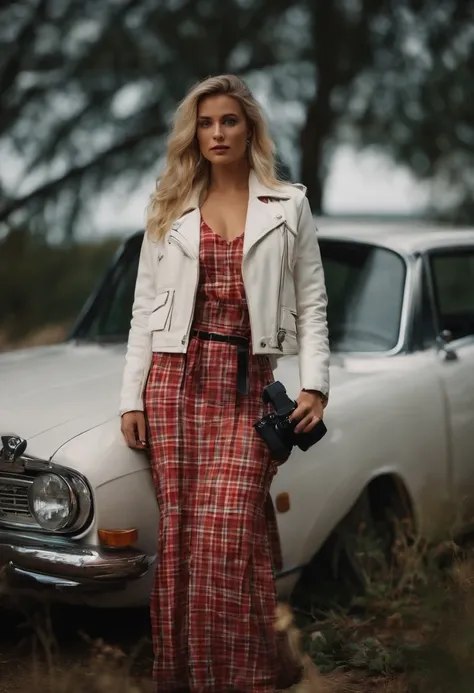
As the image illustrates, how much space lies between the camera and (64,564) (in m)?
3.67

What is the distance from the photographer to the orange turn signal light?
12.1 feet

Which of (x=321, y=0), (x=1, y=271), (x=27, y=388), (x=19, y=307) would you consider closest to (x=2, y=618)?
(x=27, y=388)

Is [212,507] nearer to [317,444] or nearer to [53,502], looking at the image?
[53,502]

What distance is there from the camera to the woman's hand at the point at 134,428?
366 centimetres

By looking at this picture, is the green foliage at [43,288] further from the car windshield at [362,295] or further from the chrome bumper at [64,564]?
the chrome bumper at [64,564]

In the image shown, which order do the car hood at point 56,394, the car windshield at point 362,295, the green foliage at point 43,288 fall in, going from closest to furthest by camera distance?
the car hood at point 56,394 < the car windshield at point 362,295 < the green foliage at point 43,288

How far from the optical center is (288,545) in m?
4.21

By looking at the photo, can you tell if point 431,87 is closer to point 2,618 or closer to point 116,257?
point 116,257

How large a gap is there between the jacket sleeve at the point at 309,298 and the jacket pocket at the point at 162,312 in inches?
15.9

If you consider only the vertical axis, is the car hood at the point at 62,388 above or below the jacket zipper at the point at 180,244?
below

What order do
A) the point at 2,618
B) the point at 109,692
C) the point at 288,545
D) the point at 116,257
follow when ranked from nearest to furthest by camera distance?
the point at 109,692 → the point at 288,545 → the point at 2,618 → the point at 116,257

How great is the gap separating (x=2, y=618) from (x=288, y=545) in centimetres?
119

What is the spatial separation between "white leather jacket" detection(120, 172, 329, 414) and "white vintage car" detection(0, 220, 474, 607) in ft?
1.06

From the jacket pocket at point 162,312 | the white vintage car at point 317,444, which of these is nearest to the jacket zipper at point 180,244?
the jacket pocket at point 162,312
